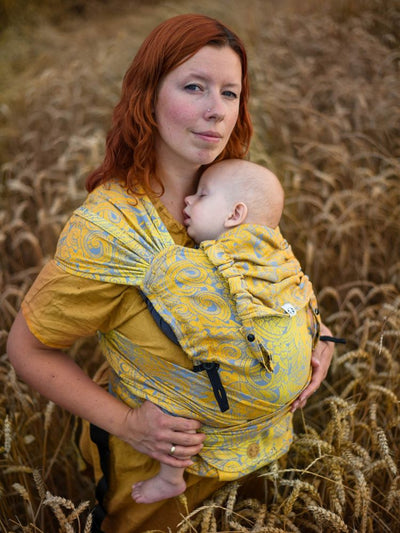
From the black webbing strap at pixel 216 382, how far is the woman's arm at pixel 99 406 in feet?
0.45

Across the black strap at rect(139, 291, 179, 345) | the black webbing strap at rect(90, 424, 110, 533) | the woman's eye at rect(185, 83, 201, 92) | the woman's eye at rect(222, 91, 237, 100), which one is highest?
the woman's eye at rect(185, 83, 201, 92)

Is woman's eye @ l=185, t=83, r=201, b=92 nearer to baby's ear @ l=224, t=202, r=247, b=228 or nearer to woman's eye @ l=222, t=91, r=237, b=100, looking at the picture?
woman's eye @ l=222, t=91, r=237, b=100

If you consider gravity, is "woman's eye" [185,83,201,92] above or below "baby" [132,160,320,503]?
above

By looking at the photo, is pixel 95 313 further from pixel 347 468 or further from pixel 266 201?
pixel 347 468

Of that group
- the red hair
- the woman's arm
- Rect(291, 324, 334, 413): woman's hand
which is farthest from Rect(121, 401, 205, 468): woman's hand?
the red hair

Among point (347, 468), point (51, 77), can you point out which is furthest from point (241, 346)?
point (51, 77)

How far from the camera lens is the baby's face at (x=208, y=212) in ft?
4.99

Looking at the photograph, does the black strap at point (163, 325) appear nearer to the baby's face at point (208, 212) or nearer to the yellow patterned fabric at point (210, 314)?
the yellow patterned fabric at point (210, 314)

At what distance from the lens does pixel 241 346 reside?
1.36 metres

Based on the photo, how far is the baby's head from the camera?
4.99 feet

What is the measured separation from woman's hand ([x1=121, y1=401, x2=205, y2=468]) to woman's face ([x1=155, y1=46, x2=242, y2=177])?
784mm

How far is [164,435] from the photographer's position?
141cm

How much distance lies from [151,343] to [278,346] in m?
0.37

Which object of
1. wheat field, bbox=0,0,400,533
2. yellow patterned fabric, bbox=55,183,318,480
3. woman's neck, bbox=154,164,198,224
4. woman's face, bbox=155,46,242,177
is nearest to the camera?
yellow patterned fabric, bbox=55,183,318,480
